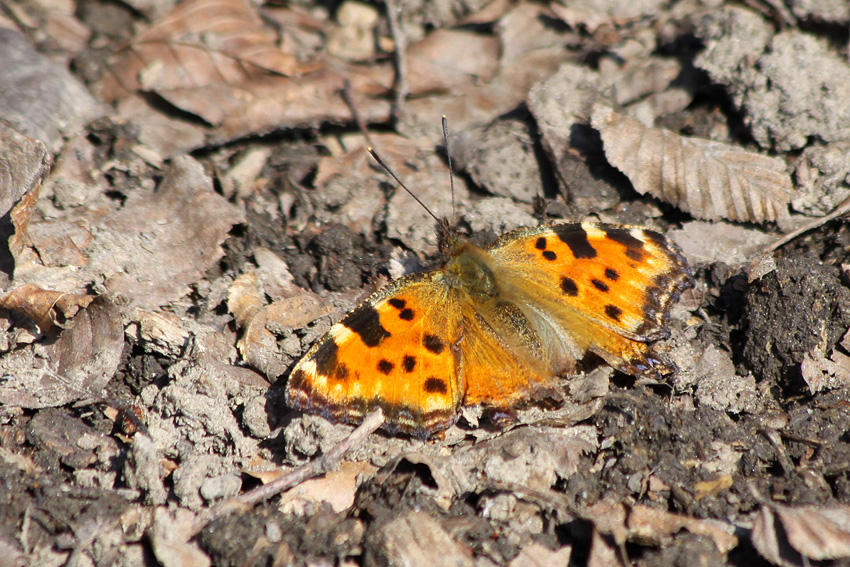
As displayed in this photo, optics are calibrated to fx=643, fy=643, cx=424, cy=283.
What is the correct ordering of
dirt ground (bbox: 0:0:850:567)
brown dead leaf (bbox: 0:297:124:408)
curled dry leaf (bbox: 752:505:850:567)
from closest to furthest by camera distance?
curled dry leaf (bbox: 752:505:850:567) → dirt ground (bbox: 0:0:850:567) → brown dead leaf (bbox: 0:297:124:408)

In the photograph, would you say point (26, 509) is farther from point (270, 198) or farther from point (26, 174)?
point (270, 198)

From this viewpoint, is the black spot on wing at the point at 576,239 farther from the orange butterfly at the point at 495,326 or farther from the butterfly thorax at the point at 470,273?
the butterfly thorax at the point at 470,273

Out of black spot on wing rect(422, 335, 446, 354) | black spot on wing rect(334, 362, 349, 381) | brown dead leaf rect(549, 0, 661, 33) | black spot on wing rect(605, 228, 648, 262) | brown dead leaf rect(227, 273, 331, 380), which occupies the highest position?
brown dead leaf rect(549, 0, 661, 33)

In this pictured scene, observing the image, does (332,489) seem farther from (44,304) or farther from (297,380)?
(44,304)

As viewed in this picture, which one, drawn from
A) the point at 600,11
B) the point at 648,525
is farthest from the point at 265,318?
the point at 600,11

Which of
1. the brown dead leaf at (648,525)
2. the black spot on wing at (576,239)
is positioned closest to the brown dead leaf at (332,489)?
the brown dead leaf at (648,525)

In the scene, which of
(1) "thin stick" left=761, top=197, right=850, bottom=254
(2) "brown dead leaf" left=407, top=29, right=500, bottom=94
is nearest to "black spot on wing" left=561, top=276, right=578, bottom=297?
(1) "thin stick" left=761, top=197, right=850, bottom=254

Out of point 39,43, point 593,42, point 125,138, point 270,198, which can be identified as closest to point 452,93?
point 593,42

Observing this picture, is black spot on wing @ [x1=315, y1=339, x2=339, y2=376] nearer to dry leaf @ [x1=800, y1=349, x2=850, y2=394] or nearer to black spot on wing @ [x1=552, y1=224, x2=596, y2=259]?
black spot on wing @ [x1=552, y1=224, x2=596, y2=259]
